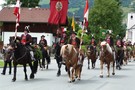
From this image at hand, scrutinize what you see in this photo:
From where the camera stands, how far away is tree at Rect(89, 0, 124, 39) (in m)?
123

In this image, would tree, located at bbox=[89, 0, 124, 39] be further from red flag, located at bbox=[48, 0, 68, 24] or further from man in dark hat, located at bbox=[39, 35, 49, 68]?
man in dark hat, located at bbox=[39, 35, 49, 68]

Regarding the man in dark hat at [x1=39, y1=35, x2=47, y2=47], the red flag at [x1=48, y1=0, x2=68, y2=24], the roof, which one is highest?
the roof

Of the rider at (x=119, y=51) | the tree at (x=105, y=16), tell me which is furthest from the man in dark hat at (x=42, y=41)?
the tree at (x=105, y=16)

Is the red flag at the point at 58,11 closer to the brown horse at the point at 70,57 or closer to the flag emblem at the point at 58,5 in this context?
the flag emblem at the point at 58,5

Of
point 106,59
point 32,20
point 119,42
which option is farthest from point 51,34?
point 106,59

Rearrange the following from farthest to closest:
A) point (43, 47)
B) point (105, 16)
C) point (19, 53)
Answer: point (105, 16) < point (43, 47) < point (19, 53)

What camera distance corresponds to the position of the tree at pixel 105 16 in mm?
122938

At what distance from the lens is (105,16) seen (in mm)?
123875

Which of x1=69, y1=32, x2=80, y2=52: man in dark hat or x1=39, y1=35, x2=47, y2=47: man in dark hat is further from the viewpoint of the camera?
x1=39, y1=35, x2=47, y2=47: man in dark hat

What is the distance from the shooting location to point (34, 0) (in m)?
104

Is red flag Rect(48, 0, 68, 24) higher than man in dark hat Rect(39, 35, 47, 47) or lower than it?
higher

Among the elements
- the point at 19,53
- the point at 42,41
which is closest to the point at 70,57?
the point at 19,53

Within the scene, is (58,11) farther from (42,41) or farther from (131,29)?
(131,29)

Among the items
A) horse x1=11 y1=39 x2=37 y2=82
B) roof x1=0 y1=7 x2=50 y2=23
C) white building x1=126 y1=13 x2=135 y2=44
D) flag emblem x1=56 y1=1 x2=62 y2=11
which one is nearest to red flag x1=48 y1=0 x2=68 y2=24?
flag emblem x1=56 y1=1 x2=62 y2=11
